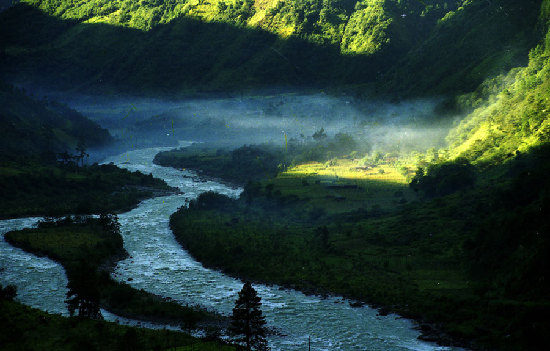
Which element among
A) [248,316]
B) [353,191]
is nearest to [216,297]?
[248,316]

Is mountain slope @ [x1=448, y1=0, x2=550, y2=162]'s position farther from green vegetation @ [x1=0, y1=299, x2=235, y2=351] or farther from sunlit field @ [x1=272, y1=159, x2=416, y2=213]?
green vegetation @ [x1=0, y1=299, x2=235, y2=351]

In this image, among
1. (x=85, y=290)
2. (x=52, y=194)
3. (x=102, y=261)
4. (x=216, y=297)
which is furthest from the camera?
(x=52, y=194)

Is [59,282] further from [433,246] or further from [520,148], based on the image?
[520,148]

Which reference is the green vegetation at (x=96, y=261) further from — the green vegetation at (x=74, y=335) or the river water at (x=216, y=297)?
the green vegetation at (x=74, y=335)

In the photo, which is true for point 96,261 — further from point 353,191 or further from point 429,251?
point 353,191

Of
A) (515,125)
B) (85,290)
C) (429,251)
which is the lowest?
(85,290)

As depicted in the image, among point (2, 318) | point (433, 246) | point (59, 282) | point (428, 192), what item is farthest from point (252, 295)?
point (428, 192)

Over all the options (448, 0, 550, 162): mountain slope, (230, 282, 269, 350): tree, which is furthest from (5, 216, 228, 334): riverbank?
(448, 0, 550, 162): mountain slope
